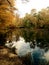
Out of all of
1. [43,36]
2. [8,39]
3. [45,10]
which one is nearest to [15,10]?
[8,39]

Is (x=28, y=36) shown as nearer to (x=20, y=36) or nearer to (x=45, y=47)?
(x=20, y=36)

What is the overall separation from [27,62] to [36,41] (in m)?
1.56

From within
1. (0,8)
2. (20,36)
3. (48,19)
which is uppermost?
(0,8)

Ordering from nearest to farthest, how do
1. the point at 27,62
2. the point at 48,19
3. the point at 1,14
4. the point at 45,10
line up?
the point at 1,14
the point at 27,62
the point at 48,19
the point at 45,10

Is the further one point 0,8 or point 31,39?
point 31,39

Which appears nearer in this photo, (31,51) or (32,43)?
(31,51)

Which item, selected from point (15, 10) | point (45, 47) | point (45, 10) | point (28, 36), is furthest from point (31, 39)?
point (15, 10)

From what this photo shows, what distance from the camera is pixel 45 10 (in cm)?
669

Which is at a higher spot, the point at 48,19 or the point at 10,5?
the point at 10,5

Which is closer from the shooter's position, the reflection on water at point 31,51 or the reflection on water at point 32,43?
the reflection on water at point 31,51

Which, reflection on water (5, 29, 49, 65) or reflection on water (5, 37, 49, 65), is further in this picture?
reflection on water (5, 29, 49, 65)

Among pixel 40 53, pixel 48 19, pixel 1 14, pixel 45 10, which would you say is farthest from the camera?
pixel 45 10

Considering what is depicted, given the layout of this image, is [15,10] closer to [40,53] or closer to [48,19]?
[40,53]

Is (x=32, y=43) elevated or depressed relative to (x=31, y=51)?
elevated
